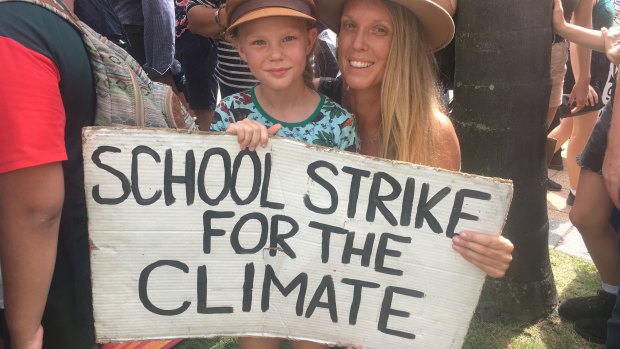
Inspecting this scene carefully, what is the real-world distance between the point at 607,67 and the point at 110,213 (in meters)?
4.15

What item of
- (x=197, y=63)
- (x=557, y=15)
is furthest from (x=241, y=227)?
(x=197, y=63)

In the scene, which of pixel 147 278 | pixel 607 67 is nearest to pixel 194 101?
pixel 147 278

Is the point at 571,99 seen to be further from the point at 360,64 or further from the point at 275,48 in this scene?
the point at 275,48

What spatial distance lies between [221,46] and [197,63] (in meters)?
1.04

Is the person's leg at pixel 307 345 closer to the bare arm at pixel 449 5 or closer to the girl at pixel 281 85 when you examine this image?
the girl at pixel 281 85

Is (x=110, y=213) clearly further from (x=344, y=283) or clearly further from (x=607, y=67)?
(x=607, y=67)

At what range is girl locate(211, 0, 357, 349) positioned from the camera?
1.97 metres

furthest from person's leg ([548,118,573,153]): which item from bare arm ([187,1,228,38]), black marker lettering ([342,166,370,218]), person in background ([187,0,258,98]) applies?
black marker lettering ([342,166,370,218])

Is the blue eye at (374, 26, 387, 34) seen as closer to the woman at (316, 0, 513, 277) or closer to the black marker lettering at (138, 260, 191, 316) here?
the woman at (316, 0, 513, 277)

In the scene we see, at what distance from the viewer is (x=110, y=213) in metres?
1.63

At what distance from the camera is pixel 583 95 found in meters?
4.12

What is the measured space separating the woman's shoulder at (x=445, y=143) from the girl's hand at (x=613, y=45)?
3.20 feet

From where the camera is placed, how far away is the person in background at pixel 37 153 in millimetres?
1296

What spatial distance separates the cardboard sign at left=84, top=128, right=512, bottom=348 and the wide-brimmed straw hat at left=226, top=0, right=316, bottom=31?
21.3 inches
